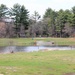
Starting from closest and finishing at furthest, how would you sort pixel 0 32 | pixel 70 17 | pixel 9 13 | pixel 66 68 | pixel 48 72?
pixel 48 72
pixel 66 68
pixel 0 32
pixel 70 17
pixel 9 13

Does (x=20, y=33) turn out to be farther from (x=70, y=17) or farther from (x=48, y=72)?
(x=48, y=72)

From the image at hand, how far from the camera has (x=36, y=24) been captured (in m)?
86.5

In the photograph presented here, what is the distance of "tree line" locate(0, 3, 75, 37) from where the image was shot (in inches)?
3169

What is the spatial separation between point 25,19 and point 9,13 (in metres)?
7.69

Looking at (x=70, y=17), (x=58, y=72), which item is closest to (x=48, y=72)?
(x=58, y=72)

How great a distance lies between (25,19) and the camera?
290ft

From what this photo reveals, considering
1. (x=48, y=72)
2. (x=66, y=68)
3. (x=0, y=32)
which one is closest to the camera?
(x=48, y=72)

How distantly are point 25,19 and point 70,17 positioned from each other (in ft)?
56.3

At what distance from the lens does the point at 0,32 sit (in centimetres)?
7462

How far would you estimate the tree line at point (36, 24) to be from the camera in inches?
3169

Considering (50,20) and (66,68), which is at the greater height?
(50,20)

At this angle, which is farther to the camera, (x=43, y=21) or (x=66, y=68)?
(x=43, y=21)

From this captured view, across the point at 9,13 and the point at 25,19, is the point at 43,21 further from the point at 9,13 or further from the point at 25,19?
the point at 9,13

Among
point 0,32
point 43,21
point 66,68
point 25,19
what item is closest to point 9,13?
point 25,19
